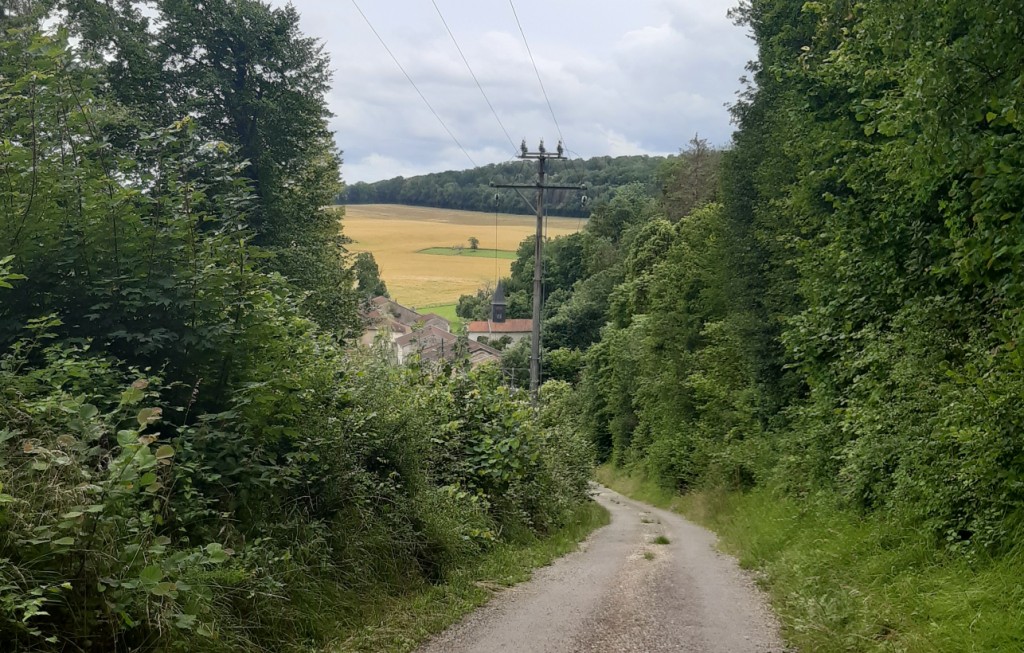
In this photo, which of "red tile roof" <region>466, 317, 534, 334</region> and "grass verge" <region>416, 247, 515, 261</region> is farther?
"red tile roof" <region>466, 317, 534, 334</region>

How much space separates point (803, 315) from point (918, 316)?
404 cm

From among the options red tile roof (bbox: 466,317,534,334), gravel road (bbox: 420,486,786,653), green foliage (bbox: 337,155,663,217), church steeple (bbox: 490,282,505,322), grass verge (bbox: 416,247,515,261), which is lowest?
red tile roof (bbox: 466,317,534,334)

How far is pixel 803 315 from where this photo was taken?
13445mm

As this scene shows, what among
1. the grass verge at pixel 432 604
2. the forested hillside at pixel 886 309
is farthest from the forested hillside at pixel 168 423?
the forested hillside at pixel 886 309

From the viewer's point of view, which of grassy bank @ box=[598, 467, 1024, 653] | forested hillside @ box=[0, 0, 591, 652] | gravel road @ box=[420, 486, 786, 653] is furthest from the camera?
gravel road @ box=[420, 486, 786, 653]

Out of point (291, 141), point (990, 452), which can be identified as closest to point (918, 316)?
point (990, 452)

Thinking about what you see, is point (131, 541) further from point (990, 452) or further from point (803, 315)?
point (803, 315)

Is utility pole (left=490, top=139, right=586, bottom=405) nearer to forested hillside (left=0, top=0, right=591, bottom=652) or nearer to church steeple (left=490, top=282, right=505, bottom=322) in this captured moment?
forested hillside (left=0, top=0, right=591, bottom=652)

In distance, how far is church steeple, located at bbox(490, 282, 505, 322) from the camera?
8125cm

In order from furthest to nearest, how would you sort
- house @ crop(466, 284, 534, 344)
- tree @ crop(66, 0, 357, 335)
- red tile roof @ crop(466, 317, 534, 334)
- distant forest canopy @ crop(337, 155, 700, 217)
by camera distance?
red tile roof @ crop(466, 317, 534, 334) → house @ crop(466, 284, 534, 344) → distant forest canopy @ crop(337, 155, 700, 217) → tree @ crop(66, 0, 357, 335)

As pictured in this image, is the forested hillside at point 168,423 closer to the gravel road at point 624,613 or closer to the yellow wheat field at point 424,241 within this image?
the gravel road at point 624,613

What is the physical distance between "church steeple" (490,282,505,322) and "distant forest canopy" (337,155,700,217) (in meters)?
16.6

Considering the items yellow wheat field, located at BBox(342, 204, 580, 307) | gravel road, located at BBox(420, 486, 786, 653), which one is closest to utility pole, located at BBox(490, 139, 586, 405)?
yellow wheat field, located at BBox(342, 204, 580, 307)

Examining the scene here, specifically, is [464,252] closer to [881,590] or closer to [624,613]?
[624,613]
